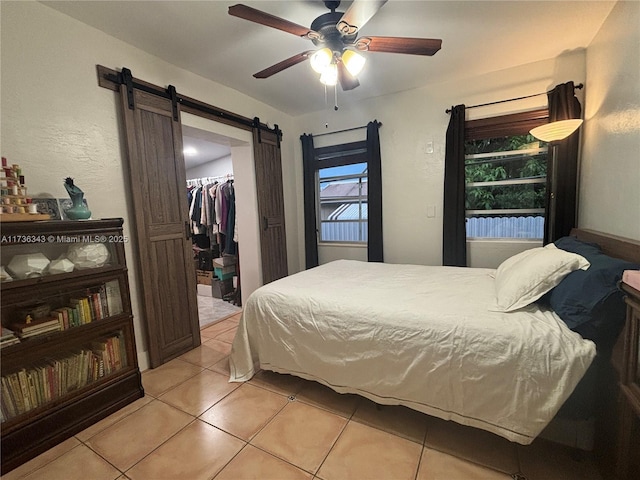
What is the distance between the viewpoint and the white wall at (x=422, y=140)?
106 inches

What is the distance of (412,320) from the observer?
141 centimetres

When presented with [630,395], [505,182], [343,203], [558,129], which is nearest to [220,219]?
[343,203]

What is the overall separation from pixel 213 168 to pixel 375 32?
368 centimetres

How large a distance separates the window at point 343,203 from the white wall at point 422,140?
1.20ft

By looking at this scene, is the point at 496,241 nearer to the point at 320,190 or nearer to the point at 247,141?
the point at 320,190

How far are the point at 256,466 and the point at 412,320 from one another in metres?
1.05

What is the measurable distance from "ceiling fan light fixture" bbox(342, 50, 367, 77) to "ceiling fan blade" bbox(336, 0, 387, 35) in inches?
4.9

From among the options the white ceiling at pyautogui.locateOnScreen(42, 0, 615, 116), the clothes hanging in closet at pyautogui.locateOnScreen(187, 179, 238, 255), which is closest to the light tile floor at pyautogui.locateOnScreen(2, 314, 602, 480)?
the clothes hanging in closet at pyautogui.locateOnScreen(187, 179, 238, 255)

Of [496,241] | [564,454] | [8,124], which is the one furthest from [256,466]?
[496,241]

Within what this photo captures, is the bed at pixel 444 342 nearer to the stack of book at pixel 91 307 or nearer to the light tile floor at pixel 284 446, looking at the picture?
the light tile floor at pixel 284 446

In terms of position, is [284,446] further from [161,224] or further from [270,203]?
[270,203]

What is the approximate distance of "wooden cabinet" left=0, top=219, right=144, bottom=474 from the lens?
138 centimetres

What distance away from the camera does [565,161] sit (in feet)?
8.01

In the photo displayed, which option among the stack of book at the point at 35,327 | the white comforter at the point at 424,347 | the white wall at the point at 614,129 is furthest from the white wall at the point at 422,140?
the stack of book at the point at 35,327
